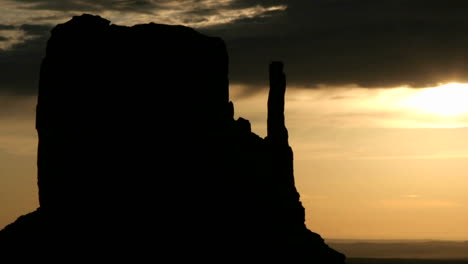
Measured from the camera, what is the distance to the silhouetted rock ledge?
95.2 metres

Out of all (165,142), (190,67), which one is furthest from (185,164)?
(190,67)

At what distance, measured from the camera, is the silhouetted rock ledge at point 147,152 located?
95.2 meters

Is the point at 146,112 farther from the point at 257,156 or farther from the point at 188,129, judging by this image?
the point at 257,156

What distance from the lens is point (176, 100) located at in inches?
3844

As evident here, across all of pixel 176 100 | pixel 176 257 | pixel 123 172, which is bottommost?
pixel 176 257

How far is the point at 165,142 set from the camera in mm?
97250

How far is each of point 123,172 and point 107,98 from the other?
6.83 meters

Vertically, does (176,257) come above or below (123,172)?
below

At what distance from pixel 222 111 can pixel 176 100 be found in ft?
14.5

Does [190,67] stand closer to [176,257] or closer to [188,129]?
[188,129]

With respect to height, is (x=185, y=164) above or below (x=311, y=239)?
above

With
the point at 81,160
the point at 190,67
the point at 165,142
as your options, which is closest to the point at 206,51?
the point at 190,67

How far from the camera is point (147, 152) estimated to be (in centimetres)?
9738

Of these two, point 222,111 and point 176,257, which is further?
point 222,111
